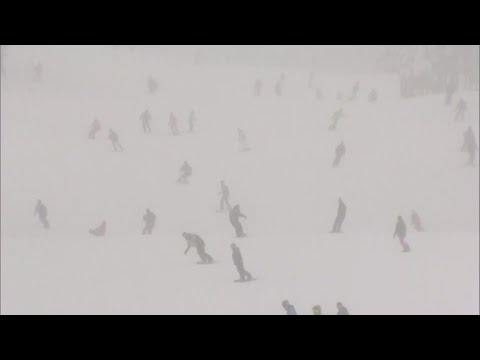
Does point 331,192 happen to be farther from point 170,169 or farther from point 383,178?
point 170,169

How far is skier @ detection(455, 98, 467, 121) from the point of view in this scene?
26062mm

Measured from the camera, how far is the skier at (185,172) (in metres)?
22.5

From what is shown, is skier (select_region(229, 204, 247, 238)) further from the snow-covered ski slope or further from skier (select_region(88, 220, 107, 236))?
skier (select_region(88, 220, 107, 236))

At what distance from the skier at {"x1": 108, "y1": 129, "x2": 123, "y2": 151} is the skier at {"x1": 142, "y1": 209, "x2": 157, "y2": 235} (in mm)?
6403

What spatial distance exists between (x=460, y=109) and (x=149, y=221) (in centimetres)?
1429

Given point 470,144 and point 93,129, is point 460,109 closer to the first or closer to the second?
point 470,144

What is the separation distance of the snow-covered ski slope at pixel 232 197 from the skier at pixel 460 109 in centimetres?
46

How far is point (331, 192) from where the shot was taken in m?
22.1

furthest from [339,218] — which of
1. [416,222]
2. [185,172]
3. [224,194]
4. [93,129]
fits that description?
[93,129]

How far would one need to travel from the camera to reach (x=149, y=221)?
19.2 meters

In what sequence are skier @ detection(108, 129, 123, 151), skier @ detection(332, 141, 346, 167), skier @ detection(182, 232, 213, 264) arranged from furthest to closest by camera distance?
skier @ detection(108, 129, 123, 151) → skier @ detection(332, 141, 346, 167) → skier @ detection(182, 232, 213, 264)

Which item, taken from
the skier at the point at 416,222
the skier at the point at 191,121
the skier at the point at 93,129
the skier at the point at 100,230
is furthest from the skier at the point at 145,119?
the skier at the point at 416,222

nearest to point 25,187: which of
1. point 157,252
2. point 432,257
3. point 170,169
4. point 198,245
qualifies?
point 170,169

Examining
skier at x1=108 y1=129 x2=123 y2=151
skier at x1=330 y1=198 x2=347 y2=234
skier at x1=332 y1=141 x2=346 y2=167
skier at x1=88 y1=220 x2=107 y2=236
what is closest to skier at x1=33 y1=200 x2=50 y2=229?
skier at x1=88 y1=220 x2=107 y2=236
